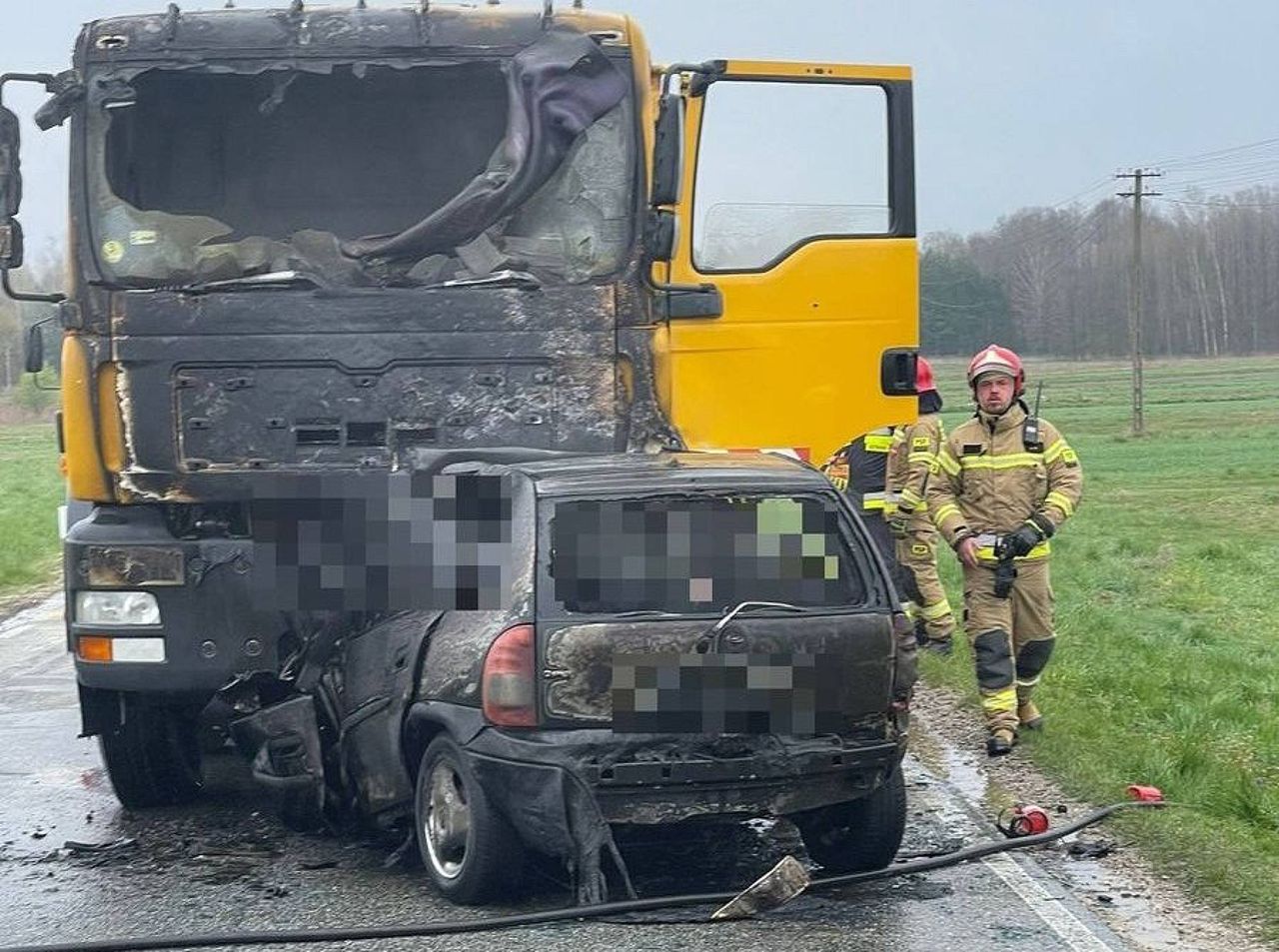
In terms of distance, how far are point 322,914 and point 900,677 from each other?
6.44ft

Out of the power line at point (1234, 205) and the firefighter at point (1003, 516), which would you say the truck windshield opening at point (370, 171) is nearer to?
the firefighter at point (1003, 516)

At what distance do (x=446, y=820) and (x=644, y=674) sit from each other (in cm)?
92

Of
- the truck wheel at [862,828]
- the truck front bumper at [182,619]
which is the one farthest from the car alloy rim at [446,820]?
the truck front bumper at [182,619]

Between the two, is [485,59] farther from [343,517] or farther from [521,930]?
[521,930]

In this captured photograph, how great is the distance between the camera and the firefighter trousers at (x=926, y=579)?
1195 centimetres

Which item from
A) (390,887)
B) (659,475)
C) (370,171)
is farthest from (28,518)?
(659,475)

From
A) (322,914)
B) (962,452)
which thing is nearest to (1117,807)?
(962,452)

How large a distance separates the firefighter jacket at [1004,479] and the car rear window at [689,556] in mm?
2853

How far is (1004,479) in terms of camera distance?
28.9 feet

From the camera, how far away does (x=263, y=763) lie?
7012 mm

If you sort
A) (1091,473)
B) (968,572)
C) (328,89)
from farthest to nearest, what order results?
(1091,473)
(968,572)
(328,89)

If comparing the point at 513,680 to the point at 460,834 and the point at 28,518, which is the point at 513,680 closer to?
the point at 460,834

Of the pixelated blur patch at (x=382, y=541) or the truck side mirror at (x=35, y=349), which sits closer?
the pixelated blur patch at (x=382, y=541)

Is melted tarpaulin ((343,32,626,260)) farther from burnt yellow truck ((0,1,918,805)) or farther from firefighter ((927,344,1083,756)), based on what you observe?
firefighter ((927,344,1083,756))
